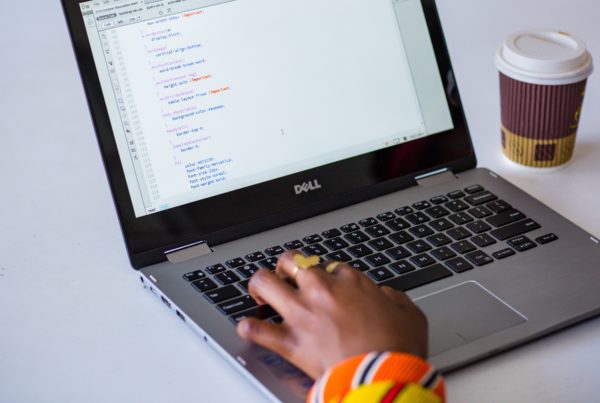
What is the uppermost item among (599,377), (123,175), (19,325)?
(123,175)

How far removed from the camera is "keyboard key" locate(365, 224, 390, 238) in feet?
3.42

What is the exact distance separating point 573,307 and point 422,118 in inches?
12.5

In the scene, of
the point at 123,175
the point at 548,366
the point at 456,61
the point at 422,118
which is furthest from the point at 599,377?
the point at 456,61

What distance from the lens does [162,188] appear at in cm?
103

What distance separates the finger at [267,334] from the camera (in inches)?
32.3

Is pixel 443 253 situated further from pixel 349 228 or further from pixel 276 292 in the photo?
pixel 276 292

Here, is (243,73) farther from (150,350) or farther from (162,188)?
(150,350)

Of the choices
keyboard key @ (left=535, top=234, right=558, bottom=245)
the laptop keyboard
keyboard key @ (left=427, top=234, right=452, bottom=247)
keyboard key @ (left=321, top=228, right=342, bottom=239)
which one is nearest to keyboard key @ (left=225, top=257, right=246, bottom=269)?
the laptop keyboard

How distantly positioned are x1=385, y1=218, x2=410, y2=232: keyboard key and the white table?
0.20 m

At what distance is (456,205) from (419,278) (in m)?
0.16

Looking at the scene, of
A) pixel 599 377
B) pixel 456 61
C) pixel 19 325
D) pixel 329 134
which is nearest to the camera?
pixel 599 377

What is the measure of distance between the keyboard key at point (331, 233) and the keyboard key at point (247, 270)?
98 mm

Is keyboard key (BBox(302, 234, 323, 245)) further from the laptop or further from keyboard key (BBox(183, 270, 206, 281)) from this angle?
keyboard key (BBox(183, 270, 206, 281))

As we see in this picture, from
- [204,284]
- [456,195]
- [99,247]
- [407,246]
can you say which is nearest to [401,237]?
[407,246]
